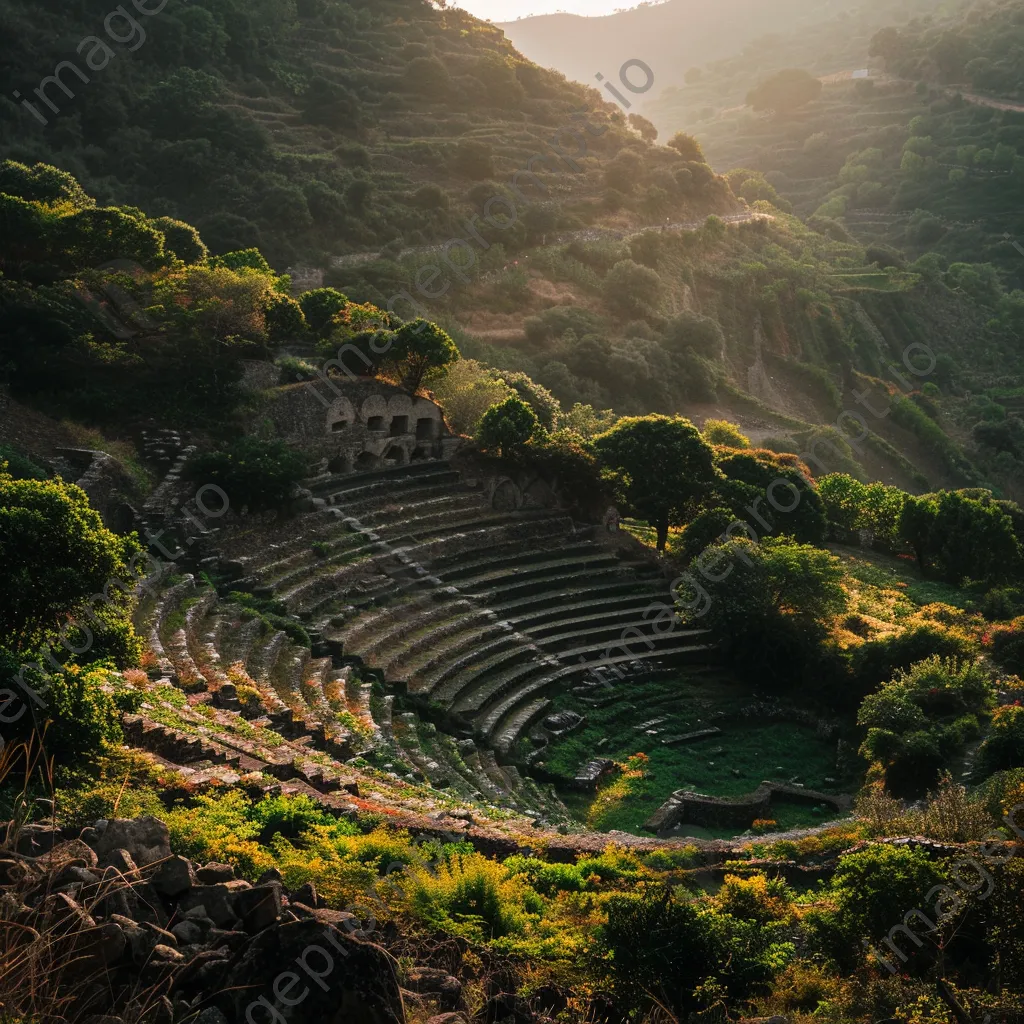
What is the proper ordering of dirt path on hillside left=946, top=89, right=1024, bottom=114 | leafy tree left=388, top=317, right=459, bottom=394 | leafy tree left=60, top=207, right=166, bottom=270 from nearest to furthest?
leafy tree left=60, top=207, right=166, bottom=270 → leafy tree left=388, top=317, right=459, bottom=394 → dirt path on hillside left=946, top=89, right=1024, bottom=114

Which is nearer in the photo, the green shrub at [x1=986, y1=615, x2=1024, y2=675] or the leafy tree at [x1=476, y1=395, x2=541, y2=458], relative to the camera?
the green shrub at [x1=986, y1=615, x2=1024, y2=675]

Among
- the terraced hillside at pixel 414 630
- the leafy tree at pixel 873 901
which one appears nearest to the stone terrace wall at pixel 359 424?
the terraced hillside at pixel 414 630

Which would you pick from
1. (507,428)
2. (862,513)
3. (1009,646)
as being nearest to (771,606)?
(1009,646)

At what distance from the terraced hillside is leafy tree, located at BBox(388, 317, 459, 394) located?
313cm

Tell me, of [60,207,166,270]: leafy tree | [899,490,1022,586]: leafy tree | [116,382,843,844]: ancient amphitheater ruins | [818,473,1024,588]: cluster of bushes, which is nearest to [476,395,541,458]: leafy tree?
[116,382,843,844]: ancient amphitheater ruins

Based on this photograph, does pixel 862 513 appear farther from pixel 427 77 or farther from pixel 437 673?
pixel 427 77

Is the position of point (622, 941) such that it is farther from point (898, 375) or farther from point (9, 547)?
point (898, 375)

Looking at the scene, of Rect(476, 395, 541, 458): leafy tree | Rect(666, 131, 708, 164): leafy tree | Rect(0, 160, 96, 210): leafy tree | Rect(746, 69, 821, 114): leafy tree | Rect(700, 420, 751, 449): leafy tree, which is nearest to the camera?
Rect(476, 395, 541, 458): leafy tree

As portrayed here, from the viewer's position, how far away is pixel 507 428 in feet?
104

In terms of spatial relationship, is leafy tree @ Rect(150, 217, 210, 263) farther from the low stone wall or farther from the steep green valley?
the low stone wall

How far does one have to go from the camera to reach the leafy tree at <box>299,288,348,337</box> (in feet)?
113

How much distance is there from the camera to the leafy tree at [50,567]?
46.2ft

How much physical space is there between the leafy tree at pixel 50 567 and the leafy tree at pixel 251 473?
11.0 metres

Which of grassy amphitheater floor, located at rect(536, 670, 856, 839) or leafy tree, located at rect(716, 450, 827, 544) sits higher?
leafy tree, located at rect(716, 450, 827, 544)
